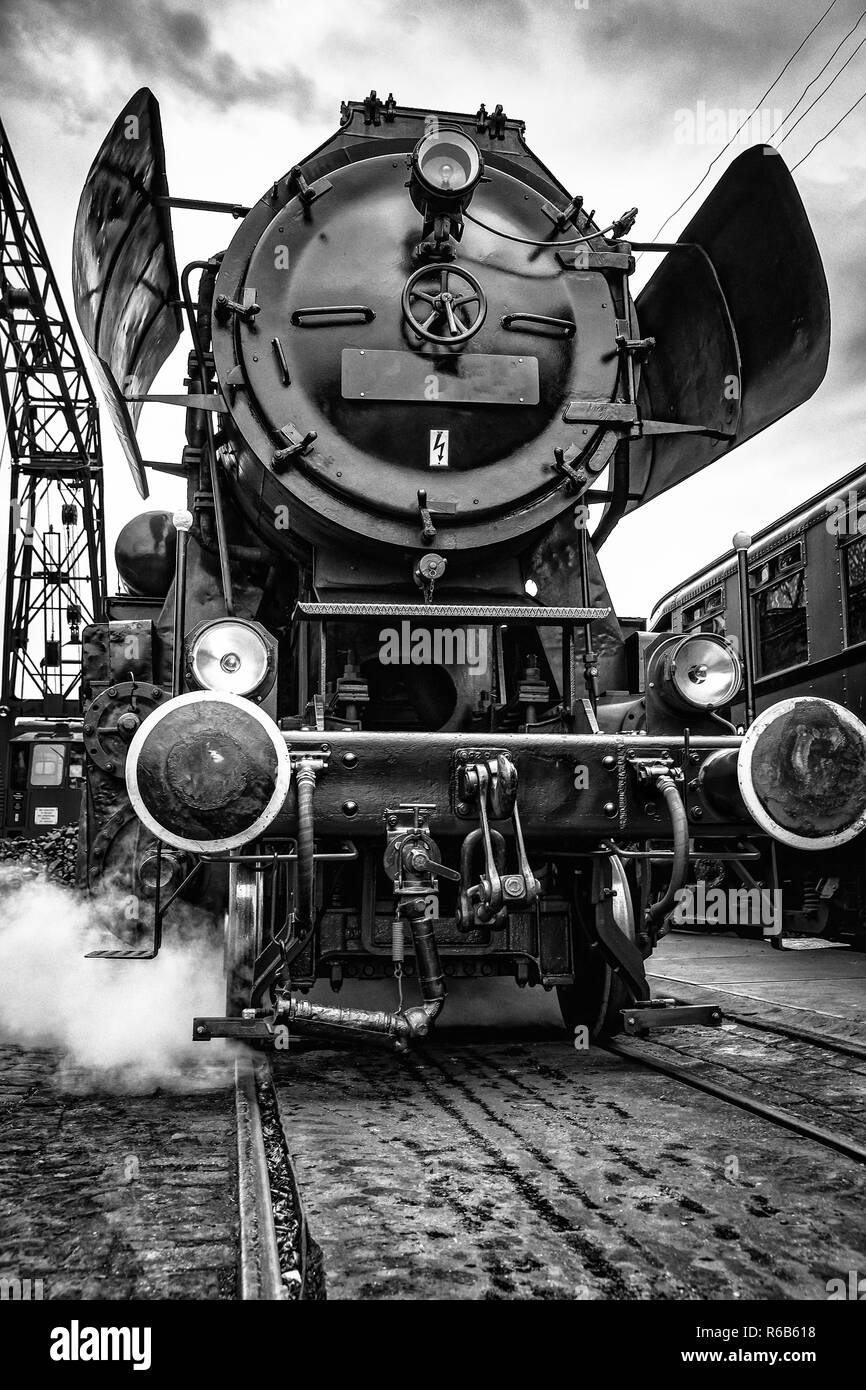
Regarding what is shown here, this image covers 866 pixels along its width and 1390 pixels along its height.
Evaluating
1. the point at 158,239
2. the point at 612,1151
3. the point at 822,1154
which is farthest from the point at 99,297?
the point at 822,1154

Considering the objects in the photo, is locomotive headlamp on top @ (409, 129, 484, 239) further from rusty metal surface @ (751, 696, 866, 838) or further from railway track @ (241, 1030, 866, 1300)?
railway track @ (241, 1030, 866, 1300)

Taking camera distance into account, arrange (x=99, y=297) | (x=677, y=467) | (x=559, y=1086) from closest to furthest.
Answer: (x=559, y=1086) < (x=99, y=297) < (x=677, y=467)

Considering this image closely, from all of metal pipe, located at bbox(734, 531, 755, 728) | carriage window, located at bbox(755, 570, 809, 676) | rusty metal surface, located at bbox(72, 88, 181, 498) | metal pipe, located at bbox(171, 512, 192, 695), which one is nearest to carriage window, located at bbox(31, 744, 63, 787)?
carriage window, located at bbox(755, 570, 809, 676)

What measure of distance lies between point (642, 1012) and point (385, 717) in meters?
1.43

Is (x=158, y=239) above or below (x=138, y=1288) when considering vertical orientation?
Result: above

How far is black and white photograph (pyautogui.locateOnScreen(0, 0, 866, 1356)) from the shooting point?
2064 millimetres

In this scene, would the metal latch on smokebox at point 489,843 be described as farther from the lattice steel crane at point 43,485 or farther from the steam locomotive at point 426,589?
the lattice steel crane at point 43,485

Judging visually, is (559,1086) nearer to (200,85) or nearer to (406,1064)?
(406,1064)

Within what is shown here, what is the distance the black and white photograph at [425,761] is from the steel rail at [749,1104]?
24 mm

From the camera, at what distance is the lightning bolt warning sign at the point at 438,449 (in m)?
3.52

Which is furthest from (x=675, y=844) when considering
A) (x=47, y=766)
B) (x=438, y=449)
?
(x=47, y=766)

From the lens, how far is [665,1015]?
9.93 ft

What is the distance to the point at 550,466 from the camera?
11.8 feet

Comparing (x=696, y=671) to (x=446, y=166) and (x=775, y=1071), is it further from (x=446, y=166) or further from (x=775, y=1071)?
(x=446, y=166)
